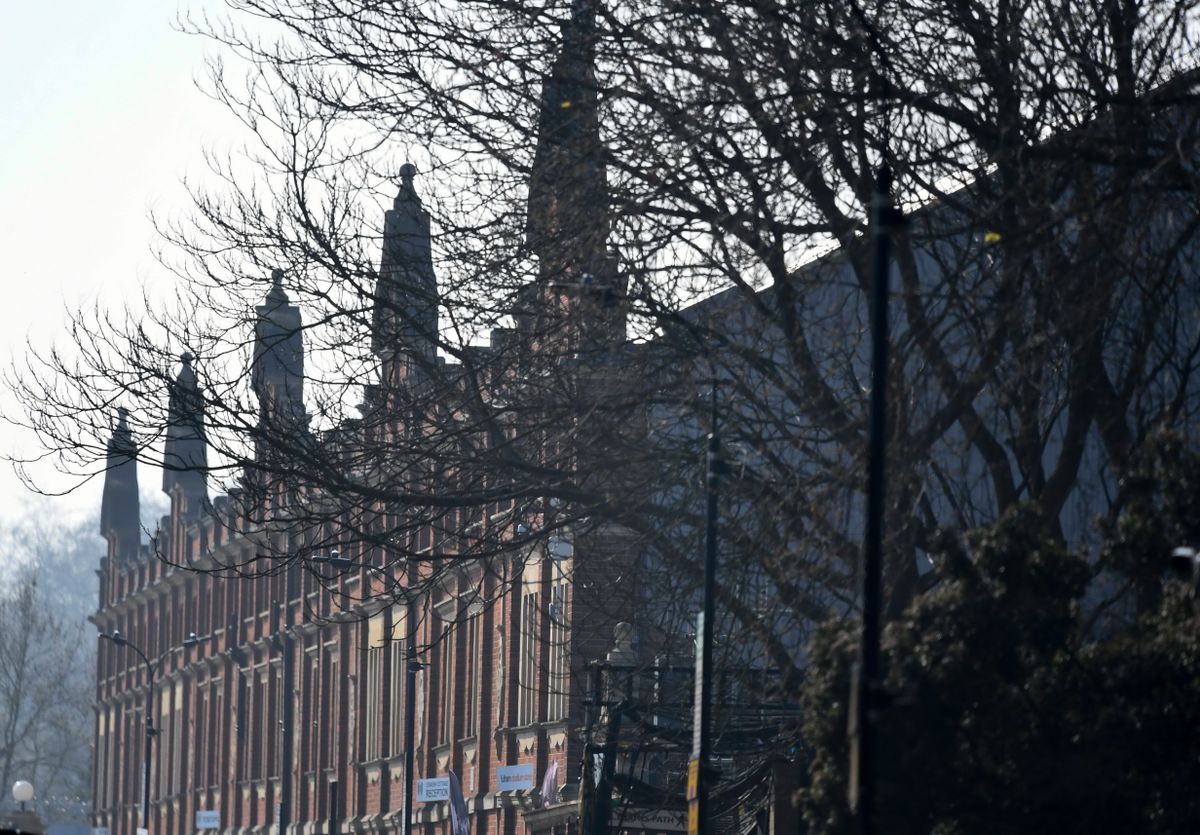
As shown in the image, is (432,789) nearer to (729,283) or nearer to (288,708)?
(288,708)

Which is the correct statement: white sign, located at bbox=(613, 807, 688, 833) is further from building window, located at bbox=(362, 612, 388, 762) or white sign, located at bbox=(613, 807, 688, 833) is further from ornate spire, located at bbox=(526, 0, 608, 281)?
building window, located at bbox=(362, 612, 388, 762)

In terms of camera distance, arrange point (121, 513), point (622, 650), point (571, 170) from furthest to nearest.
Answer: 1. point (121, 513)
2. point (622, 650)
3. point (571, 170)

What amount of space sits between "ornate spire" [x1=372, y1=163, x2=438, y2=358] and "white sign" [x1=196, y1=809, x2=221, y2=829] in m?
53.4

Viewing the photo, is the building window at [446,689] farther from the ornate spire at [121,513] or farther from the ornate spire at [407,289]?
the ornate spire at [121,513]

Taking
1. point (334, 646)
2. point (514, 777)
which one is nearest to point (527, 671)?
point (514, 777)

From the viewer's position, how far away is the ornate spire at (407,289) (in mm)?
22203

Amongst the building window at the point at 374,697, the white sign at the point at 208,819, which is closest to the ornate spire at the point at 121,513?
the white sign at the point at 208,819

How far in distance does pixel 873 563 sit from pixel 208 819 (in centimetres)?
6567

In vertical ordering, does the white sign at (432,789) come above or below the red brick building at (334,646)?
below

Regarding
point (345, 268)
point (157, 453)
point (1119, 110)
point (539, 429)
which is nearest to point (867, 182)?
point (1119, 110)

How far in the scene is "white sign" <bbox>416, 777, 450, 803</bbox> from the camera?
50.5 m

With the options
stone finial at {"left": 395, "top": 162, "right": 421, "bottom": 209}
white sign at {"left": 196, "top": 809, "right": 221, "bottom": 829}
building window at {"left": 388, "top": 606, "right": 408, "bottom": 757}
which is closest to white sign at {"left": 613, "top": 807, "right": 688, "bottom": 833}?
stone finial at {"left": 395, "top": 162, "right": 421, "bottom": 209}

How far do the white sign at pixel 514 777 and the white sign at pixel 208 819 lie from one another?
2975 cm

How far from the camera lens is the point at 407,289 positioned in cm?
2186
